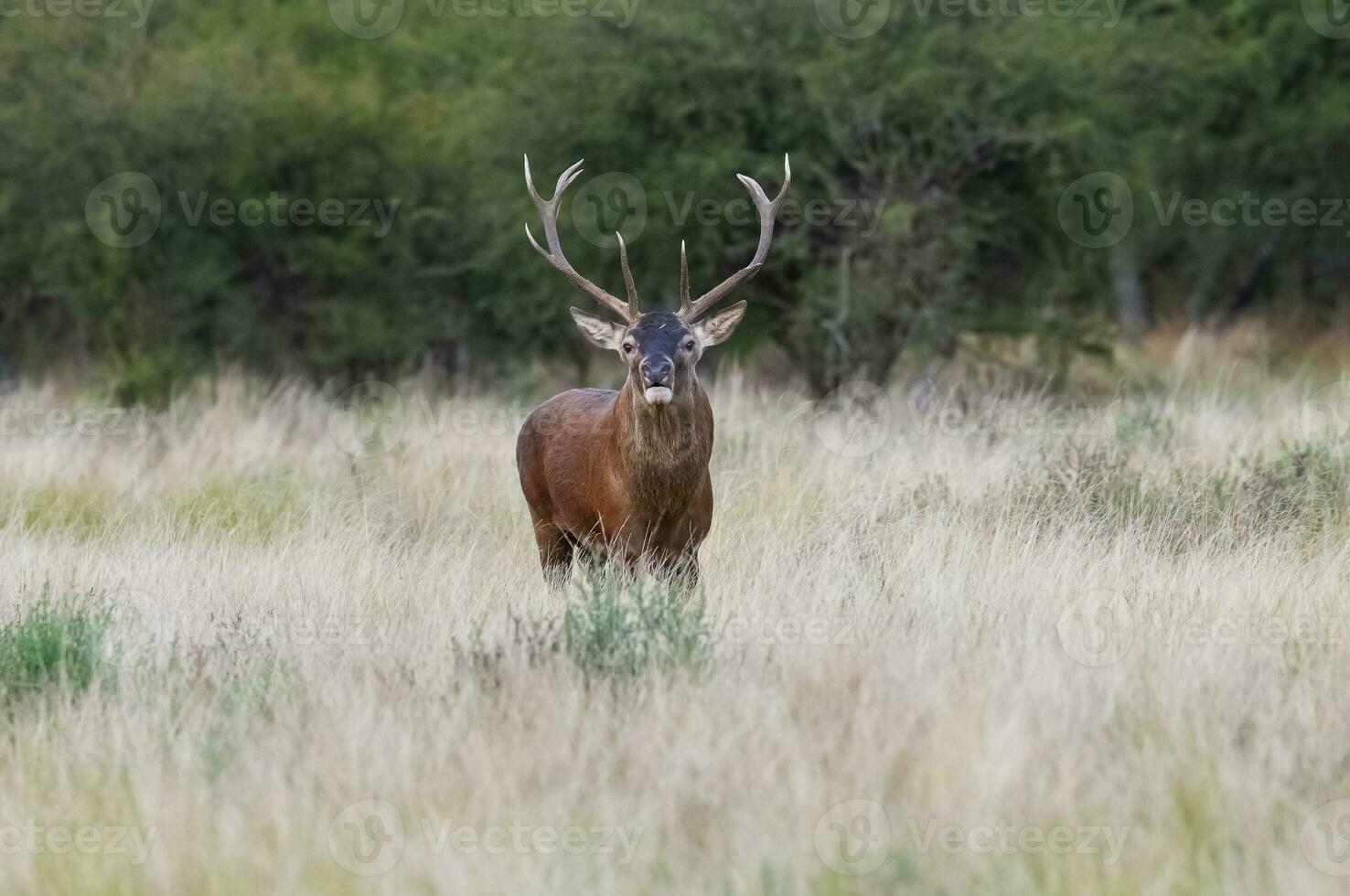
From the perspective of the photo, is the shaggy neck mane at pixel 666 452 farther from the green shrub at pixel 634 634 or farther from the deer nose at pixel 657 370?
the green shrub at pixel 634 634

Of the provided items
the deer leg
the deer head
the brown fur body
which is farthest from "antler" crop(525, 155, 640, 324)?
the deer leg

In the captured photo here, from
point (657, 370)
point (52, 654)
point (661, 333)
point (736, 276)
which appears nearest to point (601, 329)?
point (736, 276)

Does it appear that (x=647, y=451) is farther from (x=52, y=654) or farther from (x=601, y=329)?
(x=52, y=654)

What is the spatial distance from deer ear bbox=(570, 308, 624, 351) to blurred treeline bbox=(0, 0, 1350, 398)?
7231 mm

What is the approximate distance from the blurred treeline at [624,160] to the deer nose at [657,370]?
320 inches

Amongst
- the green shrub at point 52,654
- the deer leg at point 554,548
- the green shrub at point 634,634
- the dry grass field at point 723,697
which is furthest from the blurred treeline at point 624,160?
the green shrub at point 52,654

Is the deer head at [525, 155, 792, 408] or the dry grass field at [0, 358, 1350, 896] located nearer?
the dry grass field at [0, 358, 1350, 896]

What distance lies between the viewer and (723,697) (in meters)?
5.23

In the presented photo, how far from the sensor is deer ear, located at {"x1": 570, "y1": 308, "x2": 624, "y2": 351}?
7.62 meters

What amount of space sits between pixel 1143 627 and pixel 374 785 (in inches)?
113

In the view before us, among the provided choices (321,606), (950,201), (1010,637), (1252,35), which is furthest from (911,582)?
(1252,35)

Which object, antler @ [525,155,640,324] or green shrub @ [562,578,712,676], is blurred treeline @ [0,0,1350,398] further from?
green shrub @ [562,578,712,676]

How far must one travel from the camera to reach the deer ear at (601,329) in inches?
300

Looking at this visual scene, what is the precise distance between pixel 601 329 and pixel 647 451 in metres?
0.83
